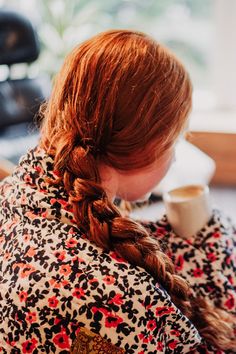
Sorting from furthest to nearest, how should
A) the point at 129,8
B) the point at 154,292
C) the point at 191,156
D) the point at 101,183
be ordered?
the point at 129,8 → the point at 191,156 → the point at 101,183 → the point at 154,292

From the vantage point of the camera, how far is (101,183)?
34.7 inches

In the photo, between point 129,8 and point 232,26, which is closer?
point 232,26

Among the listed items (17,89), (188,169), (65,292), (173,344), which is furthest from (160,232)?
(17,89)

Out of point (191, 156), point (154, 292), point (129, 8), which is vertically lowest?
point (191, 156)

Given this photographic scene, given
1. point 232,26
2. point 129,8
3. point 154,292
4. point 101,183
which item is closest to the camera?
point 154,292

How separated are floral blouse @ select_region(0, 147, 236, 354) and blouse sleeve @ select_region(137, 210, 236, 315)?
0.22m

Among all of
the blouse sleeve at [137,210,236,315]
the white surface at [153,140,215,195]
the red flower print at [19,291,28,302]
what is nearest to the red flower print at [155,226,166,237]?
the blouse sleeve at [137,210,236,315]

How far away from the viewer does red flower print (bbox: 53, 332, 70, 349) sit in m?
0.76

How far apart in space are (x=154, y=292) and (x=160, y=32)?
1975 millimetres

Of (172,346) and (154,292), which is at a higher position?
(154,292)

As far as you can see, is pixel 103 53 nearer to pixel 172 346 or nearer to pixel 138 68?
pixel 138 68

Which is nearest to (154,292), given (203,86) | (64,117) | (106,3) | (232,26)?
(64,117)

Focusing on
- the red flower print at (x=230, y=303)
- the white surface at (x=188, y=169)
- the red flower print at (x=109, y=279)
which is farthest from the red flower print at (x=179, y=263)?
the white surface at (x=188, y=169)

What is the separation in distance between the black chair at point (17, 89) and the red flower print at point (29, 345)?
1.23m
